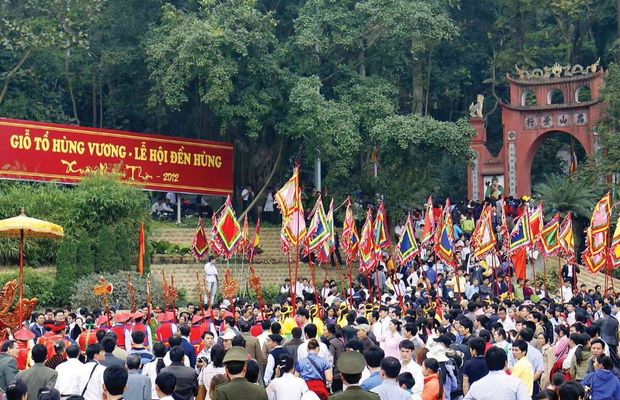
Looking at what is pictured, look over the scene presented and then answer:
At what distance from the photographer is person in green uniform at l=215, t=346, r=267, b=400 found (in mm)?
10500

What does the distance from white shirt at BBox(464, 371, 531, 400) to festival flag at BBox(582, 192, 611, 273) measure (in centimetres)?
1515

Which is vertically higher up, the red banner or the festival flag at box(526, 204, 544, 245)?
the red banner

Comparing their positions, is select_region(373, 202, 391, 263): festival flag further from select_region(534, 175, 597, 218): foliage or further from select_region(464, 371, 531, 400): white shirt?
select_region(464, 371, 531, 400): white shirt

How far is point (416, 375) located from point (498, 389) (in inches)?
93.3

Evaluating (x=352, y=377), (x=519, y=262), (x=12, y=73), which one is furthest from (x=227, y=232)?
(x=352, y=377)

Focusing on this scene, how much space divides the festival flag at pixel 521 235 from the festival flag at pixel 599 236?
1510mm

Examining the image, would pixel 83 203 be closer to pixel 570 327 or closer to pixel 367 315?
pixel 367 315

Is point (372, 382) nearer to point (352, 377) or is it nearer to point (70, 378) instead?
point (352, 377)

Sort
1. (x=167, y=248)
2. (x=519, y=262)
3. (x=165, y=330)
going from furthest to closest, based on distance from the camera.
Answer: (x=167, y=248) → (x=519, y=262) → (x=165, y=330)

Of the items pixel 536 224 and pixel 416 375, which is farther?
pixel 536 224

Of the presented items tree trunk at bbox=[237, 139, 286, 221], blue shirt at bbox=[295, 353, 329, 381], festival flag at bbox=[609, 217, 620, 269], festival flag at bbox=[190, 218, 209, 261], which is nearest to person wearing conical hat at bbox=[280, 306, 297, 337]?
blue shirt at bbox=[295, 353, 329, 381]

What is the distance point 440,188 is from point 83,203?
13.5 m

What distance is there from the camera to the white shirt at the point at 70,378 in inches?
486

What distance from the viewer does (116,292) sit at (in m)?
28.5
